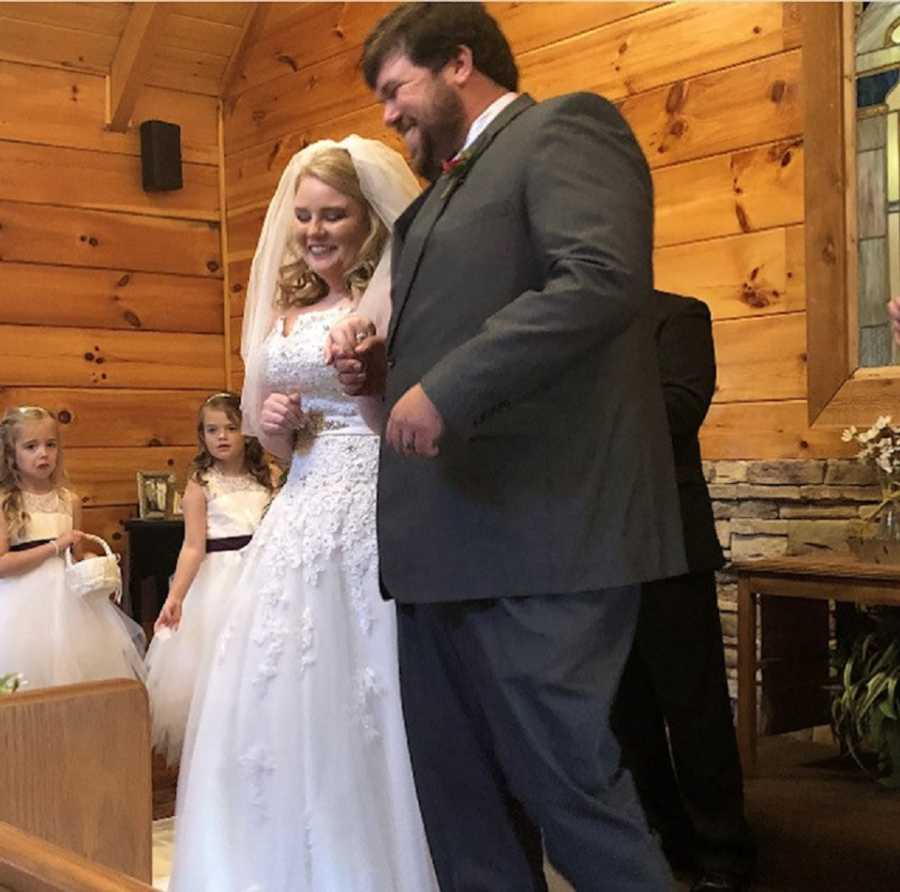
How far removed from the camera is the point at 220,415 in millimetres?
3918

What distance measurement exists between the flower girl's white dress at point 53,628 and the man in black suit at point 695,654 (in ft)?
5.62

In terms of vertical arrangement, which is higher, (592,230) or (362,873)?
(592,230)

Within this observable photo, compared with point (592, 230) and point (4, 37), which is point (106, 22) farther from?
point (592, 230)

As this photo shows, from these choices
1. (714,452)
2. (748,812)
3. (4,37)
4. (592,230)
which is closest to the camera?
(592,230)

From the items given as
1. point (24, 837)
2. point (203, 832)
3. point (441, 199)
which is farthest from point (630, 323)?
point (203, 832)

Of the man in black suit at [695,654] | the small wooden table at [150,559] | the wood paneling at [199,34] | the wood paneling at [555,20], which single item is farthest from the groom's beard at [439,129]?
the wood paneling at [199,34]

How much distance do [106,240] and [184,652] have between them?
6.62ft

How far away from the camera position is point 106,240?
16.4ft

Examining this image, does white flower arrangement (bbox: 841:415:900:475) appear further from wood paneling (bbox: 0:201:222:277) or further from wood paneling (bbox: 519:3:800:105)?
wood paneling (bbox: 0:201:222:277)

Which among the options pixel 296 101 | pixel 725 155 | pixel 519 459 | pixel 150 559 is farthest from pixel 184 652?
pixel 519 459

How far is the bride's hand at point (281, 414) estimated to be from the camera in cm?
215

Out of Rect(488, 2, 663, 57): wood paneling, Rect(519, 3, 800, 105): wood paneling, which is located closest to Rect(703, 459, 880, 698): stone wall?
Rect(519, 3, 800, 105): wood paneling

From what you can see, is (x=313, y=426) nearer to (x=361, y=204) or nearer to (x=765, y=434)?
(x=361, y=204)

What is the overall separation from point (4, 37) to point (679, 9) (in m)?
2.70
